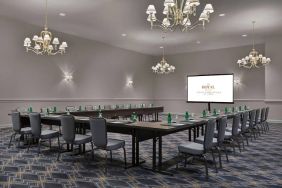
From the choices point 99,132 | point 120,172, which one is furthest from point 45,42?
point 120,172

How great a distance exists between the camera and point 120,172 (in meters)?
3.74

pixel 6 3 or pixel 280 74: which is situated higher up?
pixel 6 3

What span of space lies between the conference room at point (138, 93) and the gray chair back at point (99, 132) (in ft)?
0.05

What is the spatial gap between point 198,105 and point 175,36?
15.3 feet

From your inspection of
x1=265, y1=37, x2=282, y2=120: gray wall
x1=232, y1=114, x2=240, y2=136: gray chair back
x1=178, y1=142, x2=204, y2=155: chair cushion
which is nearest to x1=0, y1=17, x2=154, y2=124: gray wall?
x1=265, y1=37, x2=282, y2=120: gray wall

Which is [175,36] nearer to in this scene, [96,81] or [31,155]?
[96,81]

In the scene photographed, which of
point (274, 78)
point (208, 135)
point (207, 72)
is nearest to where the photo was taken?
point (208, 135)

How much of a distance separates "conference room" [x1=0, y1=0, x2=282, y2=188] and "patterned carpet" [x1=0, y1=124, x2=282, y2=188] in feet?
0.05

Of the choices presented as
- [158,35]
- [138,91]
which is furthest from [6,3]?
[138,91]

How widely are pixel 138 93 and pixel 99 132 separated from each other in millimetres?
10195

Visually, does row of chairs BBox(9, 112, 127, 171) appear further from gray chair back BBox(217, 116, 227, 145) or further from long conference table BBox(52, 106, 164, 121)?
gray chair back BBox(217, 116, 227, 145)

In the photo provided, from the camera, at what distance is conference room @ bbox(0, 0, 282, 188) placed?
148 inches

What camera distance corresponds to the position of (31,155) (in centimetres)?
474

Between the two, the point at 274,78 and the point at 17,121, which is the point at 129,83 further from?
the point at 17,121
